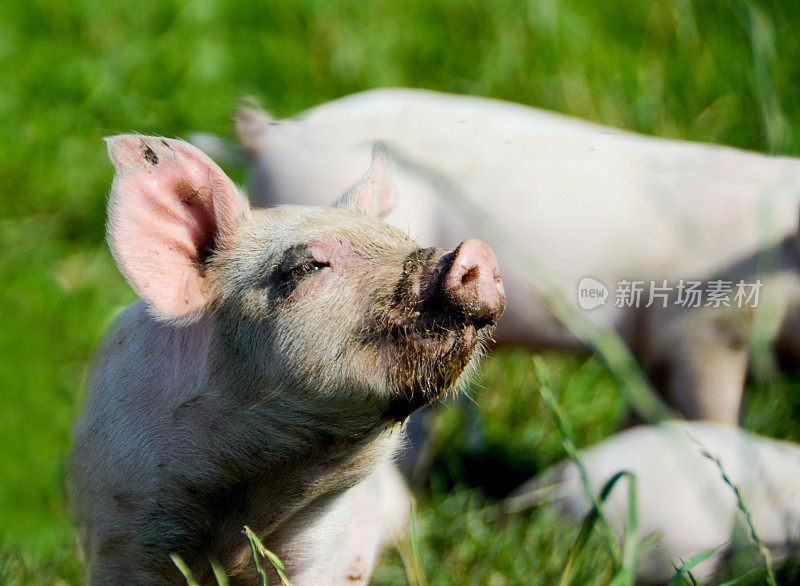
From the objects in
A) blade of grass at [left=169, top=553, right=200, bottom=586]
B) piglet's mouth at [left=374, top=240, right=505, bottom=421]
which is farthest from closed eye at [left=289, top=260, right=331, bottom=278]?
blade of grass at [left=169, top=553, right=200, bottom=586]

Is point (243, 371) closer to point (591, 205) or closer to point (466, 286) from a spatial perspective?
point (466, 286)

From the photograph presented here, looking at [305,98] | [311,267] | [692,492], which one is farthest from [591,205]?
[305,98]

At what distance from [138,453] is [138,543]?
0.18 meters

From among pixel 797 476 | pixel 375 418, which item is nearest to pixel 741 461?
pixel 797 476

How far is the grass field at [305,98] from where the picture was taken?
134 inches

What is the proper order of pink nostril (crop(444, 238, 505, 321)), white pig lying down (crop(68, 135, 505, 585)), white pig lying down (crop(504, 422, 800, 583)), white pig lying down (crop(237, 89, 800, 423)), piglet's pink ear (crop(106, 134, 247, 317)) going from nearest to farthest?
pink nostril (crop(444, 238, 505, 321))
white pig lying down (crop(68, 135, 505, 585))
piglet's pink ear (crop(106, 134, 247, 317))
white pig lying down (crop(504, 422, 800, 583))
white pig lying down (crop(237, 89, 800, 423))

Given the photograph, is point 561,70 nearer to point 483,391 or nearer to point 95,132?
point 483,391

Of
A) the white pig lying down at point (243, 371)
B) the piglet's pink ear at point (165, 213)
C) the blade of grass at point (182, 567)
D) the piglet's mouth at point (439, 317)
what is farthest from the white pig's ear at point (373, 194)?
the blade of grass at point (182, 567)

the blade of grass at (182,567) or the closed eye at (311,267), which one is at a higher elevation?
the closed eye at (311,267)

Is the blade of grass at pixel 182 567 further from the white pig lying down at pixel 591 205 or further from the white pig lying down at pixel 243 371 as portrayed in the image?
the white pig lying down at pixel 591 205

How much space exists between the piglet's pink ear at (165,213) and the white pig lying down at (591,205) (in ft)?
3.21

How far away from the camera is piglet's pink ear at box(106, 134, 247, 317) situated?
1950 millimetres

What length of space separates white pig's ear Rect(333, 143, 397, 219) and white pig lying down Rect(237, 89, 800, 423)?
68cm

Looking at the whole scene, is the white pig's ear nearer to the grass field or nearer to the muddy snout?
the muddy snout
